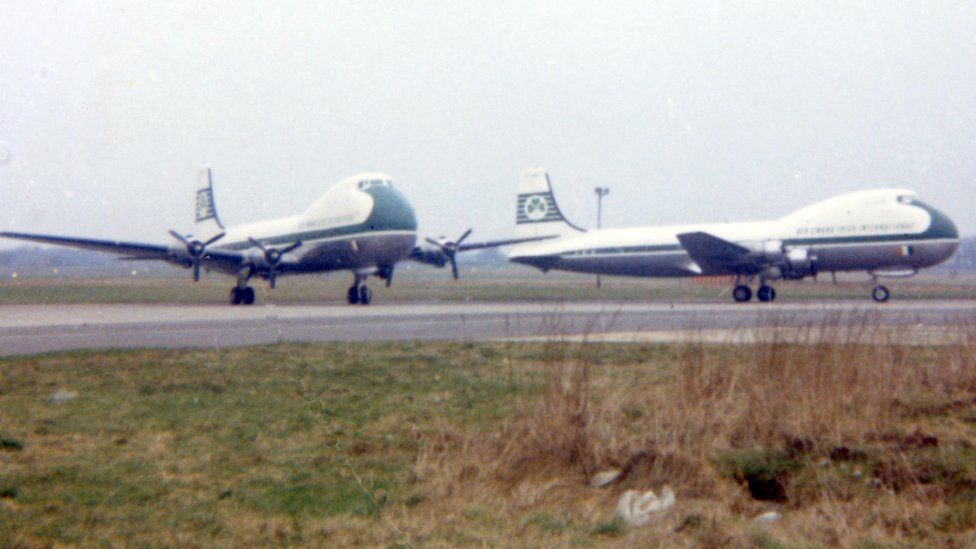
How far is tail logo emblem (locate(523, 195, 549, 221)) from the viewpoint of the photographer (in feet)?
142

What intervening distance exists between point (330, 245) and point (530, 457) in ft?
86.0

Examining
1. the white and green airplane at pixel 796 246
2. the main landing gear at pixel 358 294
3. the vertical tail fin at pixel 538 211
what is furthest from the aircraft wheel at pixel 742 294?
the main landing gear at pixel 358 294

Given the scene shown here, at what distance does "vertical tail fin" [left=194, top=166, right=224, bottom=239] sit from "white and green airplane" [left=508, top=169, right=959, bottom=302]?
19575mm

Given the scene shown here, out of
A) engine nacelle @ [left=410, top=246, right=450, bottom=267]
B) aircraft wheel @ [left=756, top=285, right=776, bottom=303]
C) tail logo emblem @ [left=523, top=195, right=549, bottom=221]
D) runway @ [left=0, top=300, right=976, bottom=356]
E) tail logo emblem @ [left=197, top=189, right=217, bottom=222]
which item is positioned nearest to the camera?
runway @ [left=0, top=300, right=976, bottom=356]

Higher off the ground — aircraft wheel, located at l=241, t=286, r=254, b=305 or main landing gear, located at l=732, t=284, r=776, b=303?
aircraft wheel, located at l=241, t=286, r=254, b=305

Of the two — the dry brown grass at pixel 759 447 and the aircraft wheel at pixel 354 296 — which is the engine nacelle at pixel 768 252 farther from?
the dry brown grass at pixel 759 447

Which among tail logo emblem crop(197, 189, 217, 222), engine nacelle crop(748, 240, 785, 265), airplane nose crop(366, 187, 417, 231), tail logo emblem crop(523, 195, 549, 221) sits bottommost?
engine nacelle crop(748, 240, 785, 265)

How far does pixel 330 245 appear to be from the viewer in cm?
3159

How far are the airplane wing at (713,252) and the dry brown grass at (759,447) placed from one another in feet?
88.0

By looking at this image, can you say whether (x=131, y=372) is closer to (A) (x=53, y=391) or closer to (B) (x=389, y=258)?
(A) (x=53, y=391)

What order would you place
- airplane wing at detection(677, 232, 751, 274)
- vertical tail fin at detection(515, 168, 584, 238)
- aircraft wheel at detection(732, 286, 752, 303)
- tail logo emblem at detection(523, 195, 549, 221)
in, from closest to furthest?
aircraft wheel at detection(732, 286, 752, 303), airplane wing at detection(677, 232, 751, 274), vertical tail fin at detection(515, 168, 584, 238), tail logo emblem at detection(523, 195, 549, 221)

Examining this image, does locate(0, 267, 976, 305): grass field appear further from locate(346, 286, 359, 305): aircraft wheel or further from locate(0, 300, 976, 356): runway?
locate(0, 300, 976, 356): runway

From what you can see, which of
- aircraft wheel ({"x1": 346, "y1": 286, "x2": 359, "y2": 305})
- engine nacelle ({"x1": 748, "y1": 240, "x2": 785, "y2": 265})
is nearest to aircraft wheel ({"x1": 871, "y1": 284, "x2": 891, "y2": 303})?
engine nacelle ({"x1": 748, "y1": 240, "x2": 785, "y2": 265})

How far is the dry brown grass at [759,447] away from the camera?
4.99 metres
